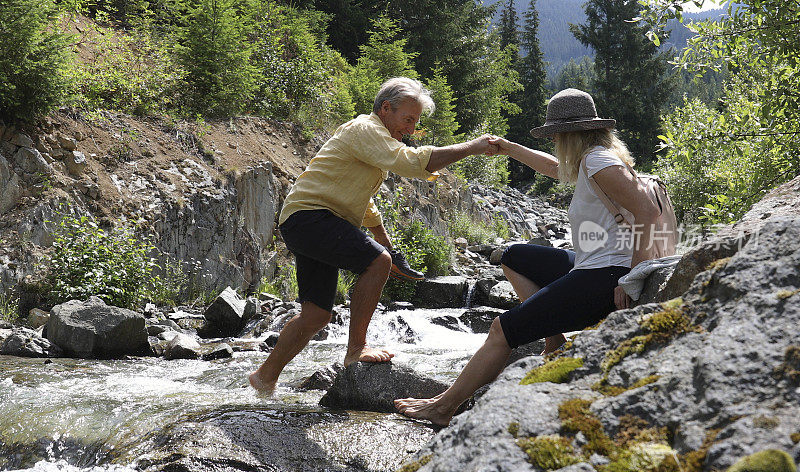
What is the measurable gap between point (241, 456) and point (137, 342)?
14.6 ft

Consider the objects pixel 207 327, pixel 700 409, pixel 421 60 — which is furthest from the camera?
pixel 421 60

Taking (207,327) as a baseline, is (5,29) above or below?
above

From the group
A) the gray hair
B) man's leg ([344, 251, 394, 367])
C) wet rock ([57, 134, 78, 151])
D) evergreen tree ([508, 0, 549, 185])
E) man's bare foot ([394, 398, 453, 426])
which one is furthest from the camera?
evergreen tree ([508, 0, 549, 185])

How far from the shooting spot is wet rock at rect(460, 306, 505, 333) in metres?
10.7

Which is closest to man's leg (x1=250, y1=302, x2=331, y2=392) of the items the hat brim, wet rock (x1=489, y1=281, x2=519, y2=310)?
the hat brim

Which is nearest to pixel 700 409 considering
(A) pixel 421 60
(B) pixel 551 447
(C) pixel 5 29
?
(B) pixel 551 447

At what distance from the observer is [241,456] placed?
3293mm

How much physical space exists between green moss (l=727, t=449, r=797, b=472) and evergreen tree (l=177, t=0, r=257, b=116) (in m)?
12.2

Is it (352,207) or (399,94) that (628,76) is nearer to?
(399,94)

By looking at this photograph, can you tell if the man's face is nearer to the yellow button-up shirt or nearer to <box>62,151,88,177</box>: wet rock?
the yellow button-up shirt

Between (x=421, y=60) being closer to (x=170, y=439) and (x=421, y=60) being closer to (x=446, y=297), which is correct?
(x=446, y=297)

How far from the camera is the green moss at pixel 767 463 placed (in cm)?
142

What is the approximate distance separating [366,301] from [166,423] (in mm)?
1448

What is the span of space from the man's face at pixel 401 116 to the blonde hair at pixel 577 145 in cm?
102
